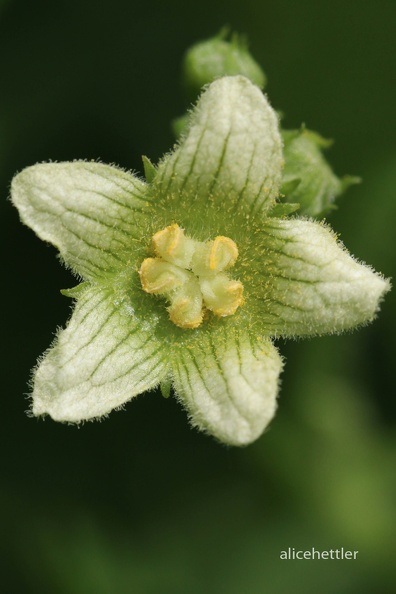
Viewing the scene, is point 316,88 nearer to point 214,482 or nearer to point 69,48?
point 69,48

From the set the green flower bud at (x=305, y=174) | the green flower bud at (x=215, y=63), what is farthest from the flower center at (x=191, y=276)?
the green flower bud at (x=215, y=63)

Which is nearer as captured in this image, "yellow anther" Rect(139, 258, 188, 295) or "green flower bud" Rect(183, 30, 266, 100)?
"yellow anther" Rect(139, 258, 188, 295)

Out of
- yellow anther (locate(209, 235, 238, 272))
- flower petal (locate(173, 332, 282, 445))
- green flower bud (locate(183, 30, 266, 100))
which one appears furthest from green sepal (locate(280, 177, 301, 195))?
flower petal (locate(173, 332, 282, 445))

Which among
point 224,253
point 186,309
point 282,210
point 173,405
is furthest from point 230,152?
point 173,405

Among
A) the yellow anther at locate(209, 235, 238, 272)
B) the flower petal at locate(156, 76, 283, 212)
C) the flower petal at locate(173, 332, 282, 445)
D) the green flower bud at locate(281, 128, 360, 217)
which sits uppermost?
the green flower bud at locate(281, 128, 360, 217)

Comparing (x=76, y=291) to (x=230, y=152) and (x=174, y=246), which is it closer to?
(x=174, y=246)

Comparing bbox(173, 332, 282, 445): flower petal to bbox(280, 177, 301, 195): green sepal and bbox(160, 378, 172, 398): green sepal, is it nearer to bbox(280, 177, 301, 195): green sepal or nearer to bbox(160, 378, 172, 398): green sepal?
bbox(160, 378, 172, 398): green sepal

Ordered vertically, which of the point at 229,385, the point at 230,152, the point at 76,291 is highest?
the point at 230,152
